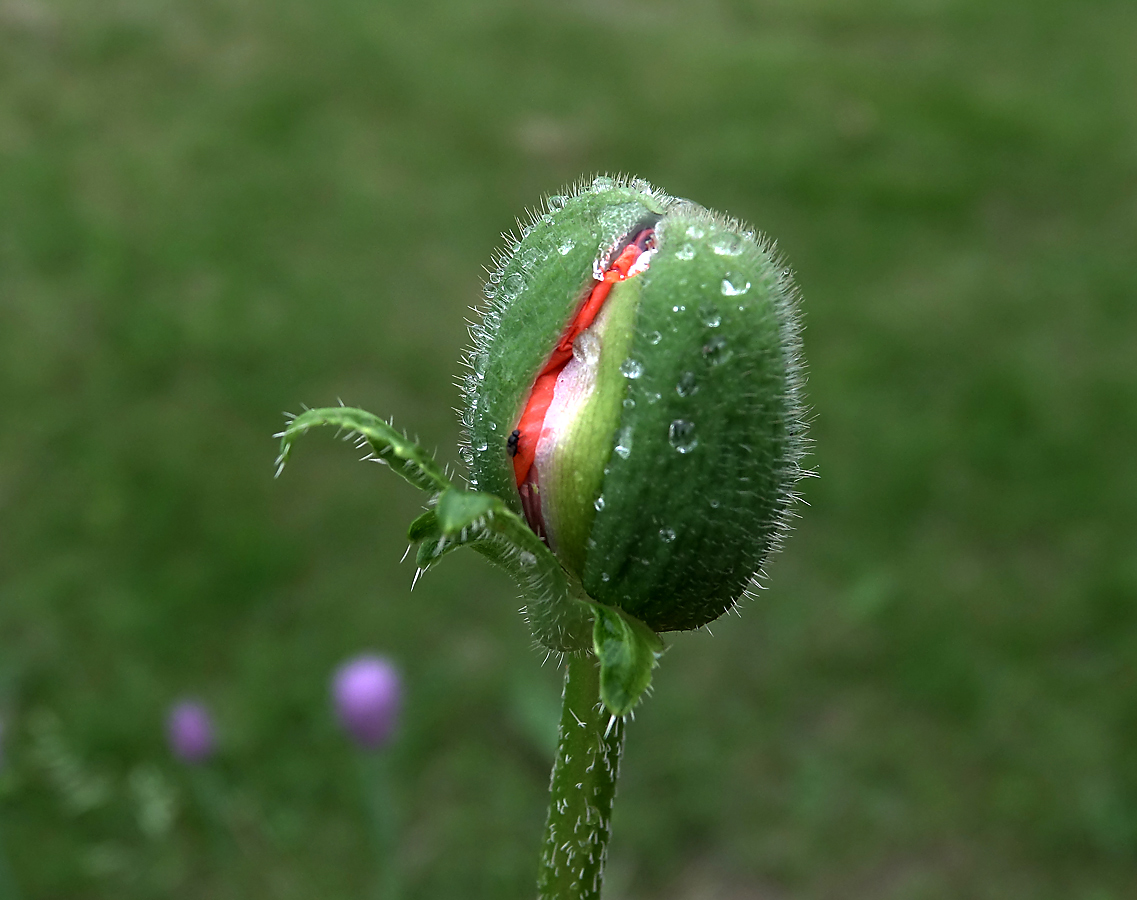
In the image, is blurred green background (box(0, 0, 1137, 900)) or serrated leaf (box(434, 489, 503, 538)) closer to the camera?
serrated leaf (box(434, 489, 503, 538))

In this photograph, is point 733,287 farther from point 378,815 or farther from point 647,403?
point 378,815

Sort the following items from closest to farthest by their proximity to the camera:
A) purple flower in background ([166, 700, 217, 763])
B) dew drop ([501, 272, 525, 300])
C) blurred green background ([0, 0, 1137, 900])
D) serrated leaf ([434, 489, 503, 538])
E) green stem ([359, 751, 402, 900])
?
serrated leaf ([434, 489, 503, 538]) < dew drop ([501, 272, 525, 300]) < green stem ([359, 751, 402, 900]) < purple flower in background ([166, 700, 217, 763]) < blurred green background ([0, 0, 1137, 900])

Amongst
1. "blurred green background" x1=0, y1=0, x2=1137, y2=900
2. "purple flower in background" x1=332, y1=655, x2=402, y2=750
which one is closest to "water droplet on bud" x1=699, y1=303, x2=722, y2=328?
"purple flower in background" x1=332, y1=655, x2=402, y2=750

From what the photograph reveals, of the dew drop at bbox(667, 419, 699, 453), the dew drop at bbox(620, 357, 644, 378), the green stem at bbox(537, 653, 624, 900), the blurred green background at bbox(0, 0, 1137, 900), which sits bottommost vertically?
the green stem at bbox(537, 653, 624, 900)

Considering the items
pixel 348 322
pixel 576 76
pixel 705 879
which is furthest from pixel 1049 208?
pixel 705 879

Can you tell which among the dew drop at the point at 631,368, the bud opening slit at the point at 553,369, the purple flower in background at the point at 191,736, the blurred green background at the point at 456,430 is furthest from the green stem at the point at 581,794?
the blurred green background at the point at 456,430

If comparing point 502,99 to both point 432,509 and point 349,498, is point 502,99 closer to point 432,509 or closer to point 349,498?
point 349,498

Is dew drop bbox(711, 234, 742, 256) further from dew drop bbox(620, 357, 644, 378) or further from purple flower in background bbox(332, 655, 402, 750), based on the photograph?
purple flower in background bbox(332, 655, 402, 750)
